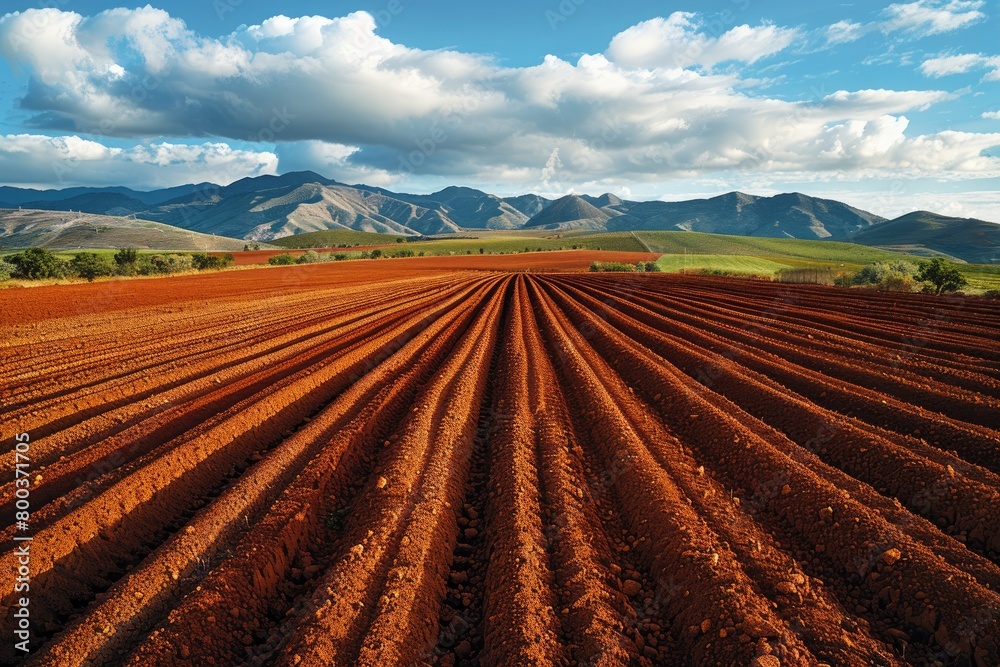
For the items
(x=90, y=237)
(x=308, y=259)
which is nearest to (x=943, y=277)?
(x=308, y=259)

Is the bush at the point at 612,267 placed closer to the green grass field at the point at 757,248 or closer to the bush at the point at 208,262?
the bush at the point at 208,262

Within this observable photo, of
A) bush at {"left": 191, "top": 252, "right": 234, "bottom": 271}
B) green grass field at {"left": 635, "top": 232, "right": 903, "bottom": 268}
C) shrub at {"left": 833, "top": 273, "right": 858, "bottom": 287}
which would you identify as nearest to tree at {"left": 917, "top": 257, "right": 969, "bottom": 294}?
shrub at {"left": 833, "top": 273, "right": 858, "bottom": 287}

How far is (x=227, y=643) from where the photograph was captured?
376cm

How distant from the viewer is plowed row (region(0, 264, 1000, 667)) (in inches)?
149

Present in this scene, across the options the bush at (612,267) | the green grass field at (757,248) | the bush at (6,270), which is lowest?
the bush at (6,270)

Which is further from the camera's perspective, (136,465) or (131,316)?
(131,316)

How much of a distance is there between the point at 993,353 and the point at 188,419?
57.7 feet

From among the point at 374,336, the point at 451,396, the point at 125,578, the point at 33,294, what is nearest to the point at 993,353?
the point at 451,396

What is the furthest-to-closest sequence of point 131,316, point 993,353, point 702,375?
point 131,316 < point 993,353 < point 702,375

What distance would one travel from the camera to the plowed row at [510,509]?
149 inches

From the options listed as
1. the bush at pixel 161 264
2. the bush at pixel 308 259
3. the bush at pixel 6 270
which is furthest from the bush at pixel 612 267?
the bush at pixel 6 270

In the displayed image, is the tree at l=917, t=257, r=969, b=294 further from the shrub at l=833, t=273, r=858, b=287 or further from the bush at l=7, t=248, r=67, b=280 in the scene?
the bush at l=7, t=248, r=67, b=280

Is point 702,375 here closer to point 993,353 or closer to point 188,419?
point 993,353

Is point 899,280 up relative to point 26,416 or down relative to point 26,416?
up
